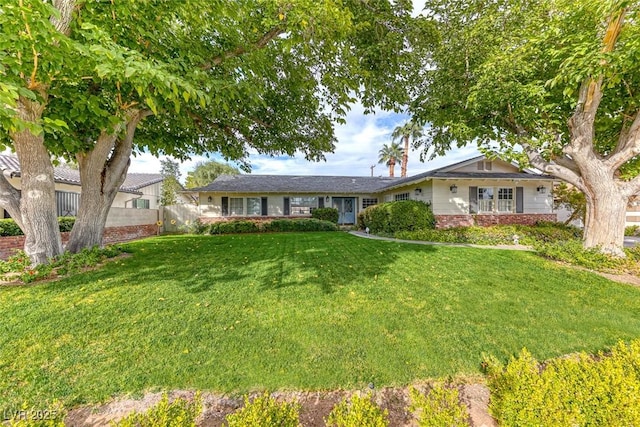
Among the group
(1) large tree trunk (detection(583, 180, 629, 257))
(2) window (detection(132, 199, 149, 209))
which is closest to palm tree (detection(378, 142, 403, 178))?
(1) large tree trunk (detection(583, 180, 629, 257))

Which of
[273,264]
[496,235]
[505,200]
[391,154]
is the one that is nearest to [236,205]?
[273,264]

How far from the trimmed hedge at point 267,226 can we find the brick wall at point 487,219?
20.7 ft

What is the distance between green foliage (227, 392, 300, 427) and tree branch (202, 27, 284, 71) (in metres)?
6.35

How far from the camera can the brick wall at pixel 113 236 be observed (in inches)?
327

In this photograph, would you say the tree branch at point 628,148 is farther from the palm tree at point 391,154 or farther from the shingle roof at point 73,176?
the palm tree at point 391,154

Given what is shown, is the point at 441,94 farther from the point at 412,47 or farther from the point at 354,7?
the point at 354,7

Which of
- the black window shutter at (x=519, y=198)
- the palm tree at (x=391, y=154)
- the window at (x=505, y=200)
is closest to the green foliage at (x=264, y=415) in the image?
the window at (x=505, y=200)

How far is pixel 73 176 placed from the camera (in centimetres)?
1355

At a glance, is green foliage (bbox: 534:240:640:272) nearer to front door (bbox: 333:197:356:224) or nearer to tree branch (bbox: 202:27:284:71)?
tree branch (bbox: 202:27:284:71)

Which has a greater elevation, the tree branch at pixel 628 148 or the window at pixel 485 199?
the tree branch at pixel 628 148

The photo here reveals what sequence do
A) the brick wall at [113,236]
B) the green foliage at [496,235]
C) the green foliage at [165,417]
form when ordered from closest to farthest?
1. the green foliage at [165,417]
2. the brick wall at [113,236]
3. the green foliage at [496,235]

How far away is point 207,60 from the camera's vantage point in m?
5.77

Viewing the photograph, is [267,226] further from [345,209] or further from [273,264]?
[273,264]

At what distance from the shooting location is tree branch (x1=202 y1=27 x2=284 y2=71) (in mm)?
5578
